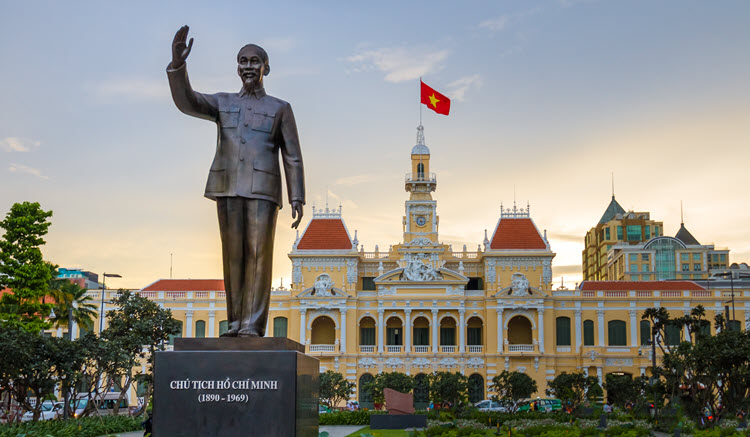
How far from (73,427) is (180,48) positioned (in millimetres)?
15490

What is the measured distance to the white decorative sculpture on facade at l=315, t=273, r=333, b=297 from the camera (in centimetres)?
5553

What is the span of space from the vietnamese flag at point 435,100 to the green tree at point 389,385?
17.1 meters

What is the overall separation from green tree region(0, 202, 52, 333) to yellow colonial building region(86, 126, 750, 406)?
21.4 m

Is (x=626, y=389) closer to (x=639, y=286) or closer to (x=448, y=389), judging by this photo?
(x=448, y=389)

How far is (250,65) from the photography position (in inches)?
355

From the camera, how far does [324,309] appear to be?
182 ft

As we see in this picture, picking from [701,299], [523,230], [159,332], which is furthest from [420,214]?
[159,332]

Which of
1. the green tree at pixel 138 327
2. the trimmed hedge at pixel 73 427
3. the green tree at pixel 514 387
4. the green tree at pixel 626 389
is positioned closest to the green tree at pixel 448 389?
the green tree at pixel 514 387

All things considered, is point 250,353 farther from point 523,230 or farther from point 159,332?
point 523,230

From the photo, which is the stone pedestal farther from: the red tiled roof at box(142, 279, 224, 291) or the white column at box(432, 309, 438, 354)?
the red tiled roof at box(142, 279, 224, 291)

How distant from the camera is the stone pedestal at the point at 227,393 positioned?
784 cm

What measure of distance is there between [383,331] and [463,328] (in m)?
5.42

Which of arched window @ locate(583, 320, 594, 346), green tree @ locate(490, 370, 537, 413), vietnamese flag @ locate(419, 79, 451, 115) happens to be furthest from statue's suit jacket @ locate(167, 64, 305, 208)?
arched window @ locate(583, 320, 594, 346)

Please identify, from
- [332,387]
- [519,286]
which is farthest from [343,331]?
[519,286]
